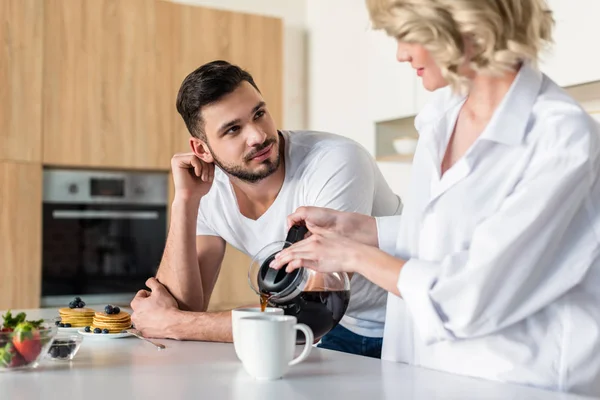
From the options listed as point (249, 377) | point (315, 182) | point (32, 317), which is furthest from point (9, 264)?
point (249, 377)

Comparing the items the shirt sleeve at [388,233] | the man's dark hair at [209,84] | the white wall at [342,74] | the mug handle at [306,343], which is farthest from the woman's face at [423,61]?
the white wall at [342,74]

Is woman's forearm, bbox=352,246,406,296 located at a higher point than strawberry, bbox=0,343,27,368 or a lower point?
higher

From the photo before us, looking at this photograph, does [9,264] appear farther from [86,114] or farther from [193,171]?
[193,171]

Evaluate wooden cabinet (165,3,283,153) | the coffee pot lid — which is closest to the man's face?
the coffee pot lid

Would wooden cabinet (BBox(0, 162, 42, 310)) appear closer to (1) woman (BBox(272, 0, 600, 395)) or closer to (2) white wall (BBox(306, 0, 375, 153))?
(2) white wall (BBox(306, 0, 375, 153))

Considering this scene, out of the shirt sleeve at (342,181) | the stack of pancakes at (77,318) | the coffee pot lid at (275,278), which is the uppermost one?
the shirt sleeve at (342,181)

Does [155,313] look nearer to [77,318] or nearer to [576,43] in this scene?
[77,318]

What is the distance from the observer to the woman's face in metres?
1.34

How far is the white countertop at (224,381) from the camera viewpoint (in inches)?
41.9

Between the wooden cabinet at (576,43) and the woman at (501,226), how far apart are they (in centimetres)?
151

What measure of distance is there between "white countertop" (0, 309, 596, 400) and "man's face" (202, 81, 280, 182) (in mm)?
792

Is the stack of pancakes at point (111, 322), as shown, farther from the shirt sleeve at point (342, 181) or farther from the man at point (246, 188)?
the shirt sleeve at point (342, 181)

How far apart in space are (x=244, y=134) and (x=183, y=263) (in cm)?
40

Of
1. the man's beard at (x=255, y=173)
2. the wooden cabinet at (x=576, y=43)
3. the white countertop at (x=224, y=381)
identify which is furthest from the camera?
the wooden cabinet at (x=576, y=43)
